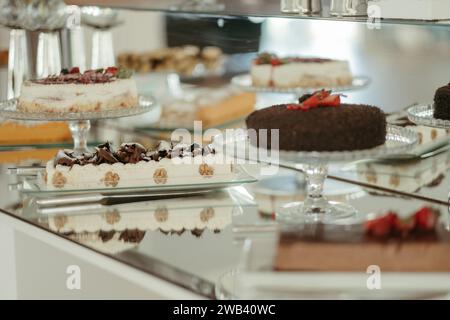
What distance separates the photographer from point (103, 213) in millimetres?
1714

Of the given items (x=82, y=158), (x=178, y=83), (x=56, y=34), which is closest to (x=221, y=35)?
(x=178, y=83)

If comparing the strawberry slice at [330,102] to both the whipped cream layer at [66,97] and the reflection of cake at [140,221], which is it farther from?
the whipped cream layer at [66,97]

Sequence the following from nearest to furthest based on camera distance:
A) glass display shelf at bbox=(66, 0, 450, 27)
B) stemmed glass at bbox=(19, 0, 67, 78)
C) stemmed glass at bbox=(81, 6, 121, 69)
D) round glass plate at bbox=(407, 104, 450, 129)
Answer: round glass plate at bbox=(407, 104, 450, 129) → glass display shelf at bbox=(66, 0, 450, 27) → stemmed glass at bbox=(19, 0, 67, 78) → stemmed glass at bbox=(81, 6, 121, 69)

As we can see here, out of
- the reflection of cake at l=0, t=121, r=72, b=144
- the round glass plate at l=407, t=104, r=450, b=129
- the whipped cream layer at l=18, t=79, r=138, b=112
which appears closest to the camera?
the round glass plate at l=407, t=104, r=450, b=129

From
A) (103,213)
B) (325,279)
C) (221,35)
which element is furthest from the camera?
(221,35)

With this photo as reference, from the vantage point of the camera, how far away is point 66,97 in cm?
229

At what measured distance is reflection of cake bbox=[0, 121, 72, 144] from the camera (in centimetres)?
262

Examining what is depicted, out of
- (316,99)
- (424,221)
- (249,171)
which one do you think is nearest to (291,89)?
(249,171)

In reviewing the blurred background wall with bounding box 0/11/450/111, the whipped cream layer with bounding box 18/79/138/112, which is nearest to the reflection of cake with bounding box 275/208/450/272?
the blurred background wall with bounding box 0/11/450/111

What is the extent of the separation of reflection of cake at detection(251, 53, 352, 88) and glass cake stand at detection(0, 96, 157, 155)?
0.33 metres

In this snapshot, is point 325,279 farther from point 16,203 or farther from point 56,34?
point 56,34

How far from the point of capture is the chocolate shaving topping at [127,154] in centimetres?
185

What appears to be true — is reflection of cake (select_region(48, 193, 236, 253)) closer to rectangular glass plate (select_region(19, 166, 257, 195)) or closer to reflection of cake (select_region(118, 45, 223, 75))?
rectangular glass plate (select_region(19, 166, 257, 195))
